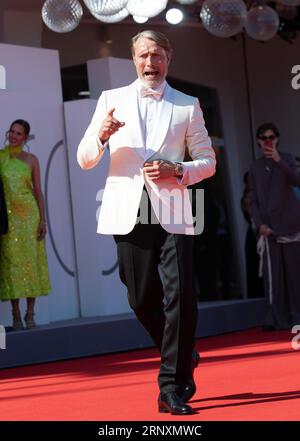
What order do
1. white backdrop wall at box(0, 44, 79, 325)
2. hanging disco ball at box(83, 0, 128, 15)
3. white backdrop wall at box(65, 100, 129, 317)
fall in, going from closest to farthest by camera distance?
hanging disco ball at box(83, 0, 128, 15)
white backdrop wall at box(0, 44, 79, 325)
white backdrop wall at box(65, 100, 129, 317)

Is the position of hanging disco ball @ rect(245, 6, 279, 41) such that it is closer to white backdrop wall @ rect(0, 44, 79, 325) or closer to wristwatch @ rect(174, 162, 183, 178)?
white backdrop wall @ rect(0, 44, 79, 325)

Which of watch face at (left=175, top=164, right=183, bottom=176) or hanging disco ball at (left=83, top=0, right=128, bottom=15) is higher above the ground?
hanging disco ball at (left=83, top=0, right=128, bottom=15)

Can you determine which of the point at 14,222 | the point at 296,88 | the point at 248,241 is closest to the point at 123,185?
the point at 14,222

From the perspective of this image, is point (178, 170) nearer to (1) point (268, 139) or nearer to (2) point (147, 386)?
(2) point (147, 386)

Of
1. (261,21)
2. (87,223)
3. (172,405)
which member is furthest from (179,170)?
(261,21)

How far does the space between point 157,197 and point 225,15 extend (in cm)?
445

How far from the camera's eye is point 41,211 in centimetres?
835

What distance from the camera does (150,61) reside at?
4445 mm

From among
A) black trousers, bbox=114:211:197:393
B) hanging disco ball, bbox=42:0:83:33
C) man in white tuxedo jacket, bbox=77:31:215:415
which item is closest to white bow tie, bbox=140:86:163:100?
man in white tuxedo jacket, bbox=77:31:215:415

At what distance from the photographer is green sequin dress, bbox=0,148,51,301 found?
8164 millimetres

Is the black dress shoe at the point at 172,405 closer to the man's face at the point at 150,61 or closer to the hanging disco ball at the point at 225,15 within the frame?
the man's face at the point at 150,61

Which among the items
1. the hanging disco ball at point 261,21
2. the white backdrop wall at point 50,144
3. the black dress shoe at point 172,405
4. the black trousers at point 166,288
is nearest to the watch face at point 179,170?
the black trousers at point 166,288

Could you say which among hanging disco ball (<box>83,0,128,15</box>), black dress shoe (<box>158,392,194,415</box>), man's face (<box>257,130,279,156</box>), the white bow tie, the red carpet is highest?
hanging disco ball (<box>83,0,128,15</box>)

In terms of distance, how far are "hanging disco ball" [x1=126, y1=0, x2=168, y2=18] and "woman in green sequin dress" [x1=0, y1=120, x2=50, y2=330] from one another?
1.20 metres
